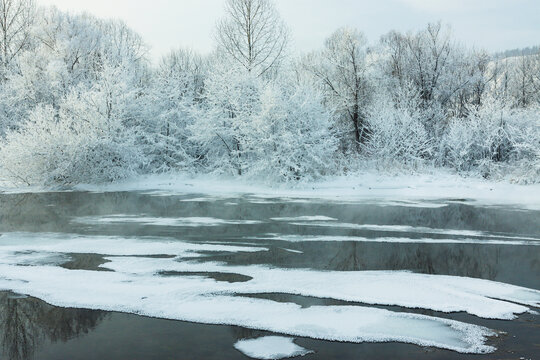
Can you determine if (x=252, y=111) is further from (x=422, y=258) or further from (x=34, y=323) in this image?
(x=34, y=323)

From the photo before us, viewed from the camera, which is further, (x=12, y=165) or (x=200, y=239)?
(x=12, y=165)

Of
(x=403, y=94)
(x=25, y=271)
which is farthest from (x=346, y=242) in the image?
(x=403, y=94)

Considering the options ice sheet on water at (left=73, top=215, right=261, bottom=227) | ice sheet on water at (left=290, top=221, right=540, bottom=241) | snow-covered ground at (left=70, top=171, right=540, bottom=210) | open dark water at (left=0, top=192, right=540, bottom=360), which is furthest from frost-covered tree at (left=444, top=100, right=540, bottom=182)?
ice sheet on water at (left=73, top=215, right=261, bottom=227)

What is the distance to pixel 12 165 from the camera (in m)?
25.3

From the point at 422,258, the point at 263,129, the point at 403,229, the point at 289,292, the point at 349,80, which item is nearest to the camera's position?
the point at 289,292

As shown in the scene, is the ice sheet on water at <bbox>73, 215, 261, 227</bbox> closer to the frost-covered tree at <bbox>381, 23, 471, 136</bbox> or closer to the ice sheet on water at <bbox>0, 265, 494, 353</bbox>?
the ice sheet on water at <bbox>0, 265, 494, 353</bbox>

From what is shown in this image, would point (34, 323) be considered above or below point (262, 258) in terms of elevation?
below

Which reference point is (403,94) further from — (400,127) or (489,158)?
(489,158)

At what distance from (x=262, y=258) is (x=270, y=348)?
4.09 metres

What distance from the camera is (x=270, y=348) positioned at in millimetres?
5273

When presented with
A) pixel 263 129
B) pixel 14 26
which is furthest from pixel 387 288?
pixel 14 26

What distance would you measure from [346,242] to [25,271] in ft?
22.3

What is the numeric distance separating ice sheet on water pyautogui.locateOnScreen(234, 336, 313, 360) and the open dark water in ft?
0.43

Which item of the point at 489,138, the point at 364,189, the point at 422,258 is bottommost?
the point at 422,258
